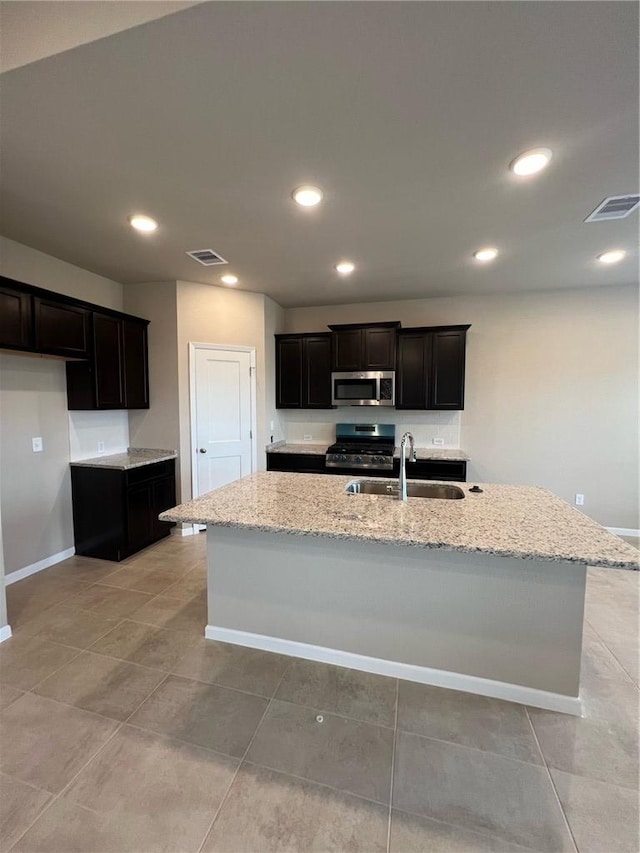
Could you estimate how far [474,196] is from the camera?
216 cm

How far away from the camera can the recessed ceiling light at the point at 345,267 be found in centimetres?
329

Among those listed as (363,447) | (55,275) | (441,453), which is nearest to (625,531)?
(441,453)

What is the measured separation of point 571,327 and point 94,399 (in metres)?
5.17

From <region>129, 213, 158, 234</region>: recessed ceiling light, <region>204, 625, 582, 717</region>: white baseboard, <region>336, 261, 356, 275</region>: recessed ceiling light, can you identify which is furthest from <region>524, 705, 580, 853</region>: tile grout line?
<region>129, 213, 158, 234</region>: recessed ceiling light

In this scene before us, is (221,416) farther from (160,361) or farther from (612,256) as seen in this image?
(612,256)

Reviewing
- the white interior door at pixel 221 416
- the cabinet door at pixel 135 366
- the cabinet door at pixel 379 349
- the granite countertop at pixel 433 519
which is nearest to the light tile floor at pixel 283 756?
the granite countertop at pixel 433 519

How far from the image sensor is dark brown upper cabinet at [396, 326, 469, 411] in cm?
409

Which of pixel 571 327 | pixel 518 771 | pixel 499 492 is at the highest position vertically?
pixel 571 327

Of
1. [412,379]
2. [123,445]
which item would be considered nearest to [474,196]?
[412,379]

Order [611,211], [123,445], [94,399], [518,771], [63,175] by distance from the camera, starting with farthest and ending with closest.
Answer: [123,445] → [94,399] → [611,211] → [63,175] → [518,771]

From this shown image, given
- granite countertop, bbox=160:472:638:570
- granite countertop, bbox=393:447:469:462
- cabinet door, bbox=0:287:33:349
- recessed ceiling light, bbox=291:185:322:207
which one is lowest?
granite countertop, bbox=160:472:638:570

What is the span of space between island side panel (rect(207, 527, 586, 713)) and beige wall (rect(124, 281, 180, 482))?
84.3 inches

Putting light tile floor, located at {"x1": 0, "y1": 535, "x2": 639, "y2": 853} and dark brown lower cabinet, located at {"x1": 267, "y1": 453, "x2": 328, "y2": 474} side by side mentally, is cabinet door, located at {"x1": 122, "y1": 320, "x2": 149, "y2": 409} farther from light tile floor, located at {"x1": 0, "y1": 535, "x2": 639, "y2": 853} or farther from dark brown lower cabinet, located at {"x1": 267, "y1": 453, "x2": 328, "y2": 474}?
light tile floor, located at {"x1": 0, "y1": 535, "x2": 639, "y2": 853}

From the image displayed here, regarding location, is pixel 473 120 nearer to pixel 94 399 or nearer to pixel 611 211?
pixel 611 211
